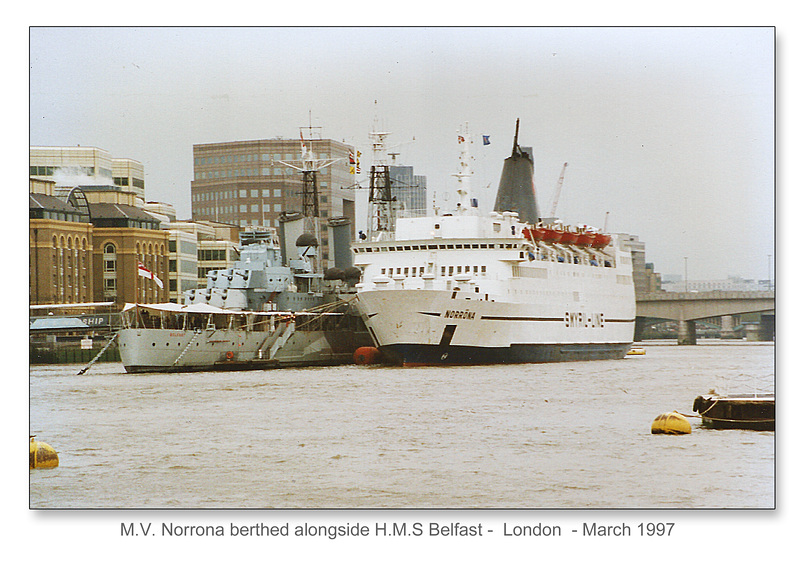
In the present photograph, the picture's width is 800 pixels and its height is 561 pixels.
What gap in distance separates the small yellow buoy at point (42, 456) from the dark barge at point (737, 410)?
9327 mm

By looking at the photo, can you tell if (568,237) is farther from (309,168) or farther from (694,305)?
(309,168)

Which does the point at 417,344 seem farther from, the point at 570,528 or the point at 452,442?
the point at 570,528

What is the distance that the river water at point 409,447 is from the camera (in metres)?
13.4

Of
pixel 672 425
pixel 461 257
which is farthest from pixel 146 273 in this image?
pixel 672 425

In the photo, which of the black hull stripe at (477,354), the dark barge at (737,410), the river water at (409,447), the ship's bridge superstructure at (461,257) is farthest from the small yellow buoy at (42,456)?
the ship's bridge superstructure at (461,257)

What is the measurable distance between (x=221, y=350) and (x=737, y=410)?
19957 mm

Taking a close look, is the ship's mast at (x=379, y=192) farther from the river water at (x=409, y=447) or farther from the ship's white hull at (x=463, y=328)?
the river water at (x=409, y=447)

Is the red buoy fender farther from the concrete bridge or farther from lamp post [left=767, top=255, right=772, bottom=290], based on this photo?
lamp post [left=767, top=255, right=772, bottom=290]

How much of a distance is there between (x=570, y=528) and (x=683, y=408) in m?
6.30

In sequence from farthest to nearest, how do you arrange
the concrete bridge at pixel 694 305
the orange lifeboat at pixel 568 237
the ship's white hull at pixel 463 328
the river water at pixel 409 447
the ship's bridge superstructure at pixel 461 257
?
the orange lifeboat at pixel 568 237 < the ship's bridge superstructure at pixel 461 257 < the ship's white hull at pixel 463 328 < the concrete bridge at pixel 694 305 < the river water at pixel 409 447

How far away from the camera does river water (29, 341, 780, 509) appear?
13.4 meters

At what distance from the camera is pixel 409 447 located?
16.3m

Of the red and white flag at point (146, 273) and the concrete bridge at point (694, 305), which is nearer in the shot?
the concrete bridge at point (694, 305)
